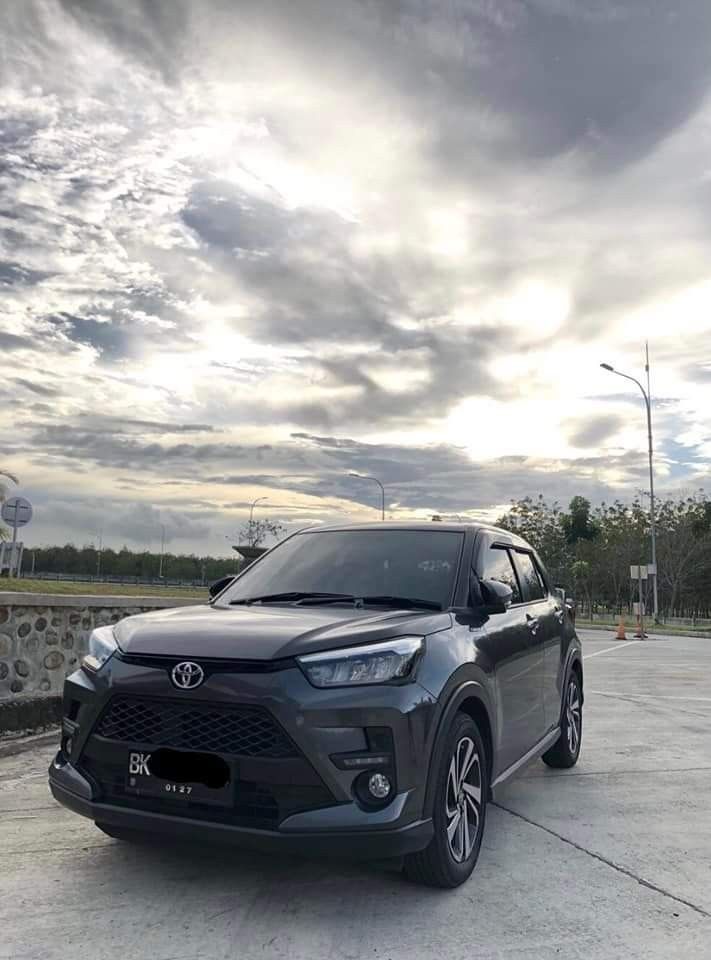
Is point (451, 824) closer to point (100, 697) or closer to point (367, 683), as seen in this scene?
point (367, 683)

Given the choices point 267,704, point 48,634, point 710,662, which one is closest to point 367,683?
point 267,704

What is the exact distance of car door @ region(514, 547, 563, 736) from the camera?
5.47m

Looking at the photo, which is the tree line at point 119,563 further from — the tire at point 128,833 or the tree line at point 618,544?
the tire at point 128,833

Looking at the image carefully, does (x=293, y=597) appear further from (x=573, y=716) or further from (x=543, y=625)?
(x=573, y=716)

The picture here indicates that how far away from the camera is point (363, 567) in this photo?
15.6 ft

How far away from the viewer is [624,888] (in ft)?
12.7

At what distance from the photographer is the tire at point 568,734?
245 inches

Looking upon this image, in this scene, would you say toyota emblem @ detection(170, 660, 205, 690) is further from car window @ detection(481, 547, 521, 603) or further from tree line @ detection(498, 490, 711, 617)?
tree line @ detection(498, 490, 711, 617)

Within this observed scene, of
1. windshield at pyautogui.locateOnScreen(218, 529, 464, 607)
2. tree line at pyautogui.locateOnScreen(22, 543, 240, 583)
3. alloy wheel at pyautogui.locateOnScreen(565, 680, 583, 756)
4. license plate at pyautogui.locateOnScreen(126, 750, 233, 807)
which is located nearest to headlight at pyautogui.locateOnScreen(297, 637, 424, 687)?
license plate at pyautogui.locateOnScreen(126, 750, 233, 807)

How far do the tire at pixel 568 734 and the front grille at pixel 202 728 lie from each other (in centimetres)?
341

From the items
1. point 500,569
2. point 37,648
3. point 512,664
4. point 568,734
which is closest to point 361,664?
point 512,664

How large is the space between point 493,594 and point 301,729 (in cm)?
146

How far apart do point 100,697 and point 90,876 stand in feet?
2.78

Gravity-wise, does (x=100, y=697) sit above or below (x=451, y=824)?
above
